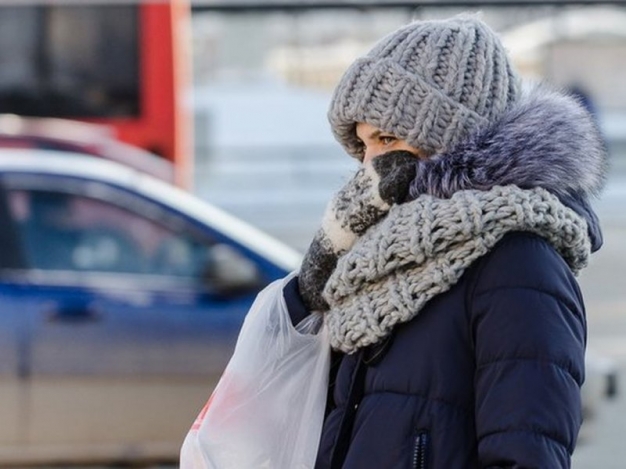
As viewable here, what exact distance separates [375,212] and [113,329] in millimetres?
3974

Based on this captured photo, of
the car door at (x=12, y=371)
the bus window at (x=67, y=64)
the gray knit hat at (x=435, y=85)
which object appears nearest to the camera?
the gray knit hat at (x=435, y=85)

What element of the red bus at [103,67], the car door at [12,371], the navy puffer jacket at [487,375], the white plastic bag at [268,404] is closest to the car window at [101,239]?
the car door at [12,371]

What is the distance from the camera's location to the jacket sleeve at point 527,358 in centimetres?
209

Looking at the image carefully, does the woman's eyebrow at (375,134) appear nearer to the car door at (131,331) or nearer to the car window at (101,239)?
the car door at (131,331)

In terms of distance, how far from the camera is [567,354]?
6.98ft

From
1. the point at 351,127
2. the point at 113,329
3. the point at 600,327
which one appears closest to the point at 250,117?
the point at 600,327

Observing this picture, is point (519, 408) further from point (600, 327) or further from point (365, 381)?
point (600, 327)

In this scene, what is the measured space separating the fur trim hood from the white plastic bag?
1.08 feet

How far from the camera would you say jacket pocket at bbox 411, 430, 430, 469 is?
217cm

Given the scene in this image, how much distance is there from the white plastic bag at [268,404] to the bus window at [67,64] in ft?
38.2

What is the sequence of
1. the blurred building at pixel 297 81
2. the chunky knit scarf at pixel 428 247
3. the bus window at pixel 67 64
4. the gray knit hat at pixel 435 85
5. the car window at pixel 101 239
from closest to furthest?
the chunky knit scarf at pixel 428 247
the gray knit hat at pixel 435 85
the car window at pixel 101 239
the bus window at pixel 67 64
the blurred building at pixel 297 81

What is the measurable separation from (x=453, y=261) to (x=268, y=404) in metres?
0.43

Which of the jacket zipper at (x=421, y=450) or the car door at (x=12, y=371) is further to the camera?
the car door at (x=12, y=371)

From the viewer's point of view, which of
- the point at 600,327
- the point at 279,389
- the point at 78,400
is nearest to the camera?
the point at 279,389
